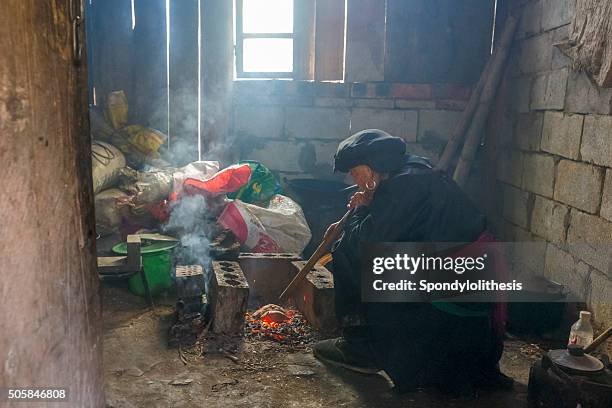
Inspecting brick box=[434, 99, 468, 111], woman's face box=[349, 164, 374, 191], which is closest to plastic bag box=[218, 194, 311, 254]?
woman's face box=[349, 164, 374, 191]

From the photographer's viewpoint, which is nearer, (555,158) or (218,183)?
(555,158)

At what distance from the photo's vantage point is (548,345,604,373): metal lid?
2.74 metres

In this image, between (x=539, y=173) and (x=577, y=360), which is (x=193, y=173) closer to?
(x=539, y=173)

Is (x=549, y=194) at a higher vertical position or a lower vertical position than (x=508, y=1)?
lower

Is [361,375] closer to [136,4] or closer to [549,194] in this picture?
[549,194]

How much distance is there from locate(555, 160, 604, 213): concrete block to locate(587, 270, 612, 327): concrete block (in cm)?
50

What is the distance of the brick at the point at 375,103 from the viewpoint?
6484mm

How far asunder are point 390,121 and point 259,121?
158 cm

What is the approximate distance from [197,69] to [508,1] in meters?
3.64

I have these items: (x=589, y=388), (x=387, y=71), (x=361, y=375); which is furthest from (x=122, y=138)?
(x=589, y=388)

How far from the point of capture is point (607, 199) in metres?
3.85

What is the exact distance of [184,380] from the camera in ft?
11.2

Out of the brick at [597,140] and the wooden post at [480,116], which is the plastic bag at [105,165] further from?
the brick at [597,140]

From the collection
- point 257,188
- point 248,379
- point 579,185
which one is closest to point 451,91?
point 579,185
